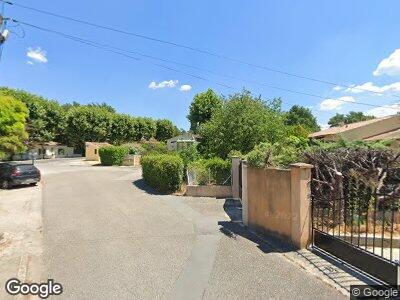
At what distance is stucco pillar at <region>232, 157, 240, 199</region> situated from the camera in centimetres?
1383

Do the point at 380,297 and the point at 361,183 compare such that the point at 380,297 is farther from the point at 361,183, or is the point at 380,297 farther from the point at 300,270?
the point at 361,183

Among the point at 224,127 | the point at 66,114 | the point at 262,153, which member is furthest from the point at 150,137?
the point at 262,153

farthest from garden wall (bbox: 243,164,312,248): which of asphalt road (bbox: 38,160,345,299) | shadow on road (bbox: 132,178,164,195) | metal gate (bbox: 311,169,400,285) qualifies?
shadow on road (bbox: 132,178,164,195)

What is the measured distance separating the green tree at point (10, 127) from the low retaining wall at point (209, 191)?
12801 mm

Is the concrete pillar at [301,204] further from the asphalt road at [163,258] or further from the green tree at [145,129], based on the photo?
the green tree at [145,129]

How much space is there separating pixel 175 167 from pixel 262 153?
7267 millimetres

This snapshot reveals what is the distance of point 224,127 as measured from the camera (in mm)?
18625

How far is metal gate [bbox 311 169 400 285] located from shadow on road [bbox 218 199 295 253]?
0.75 m

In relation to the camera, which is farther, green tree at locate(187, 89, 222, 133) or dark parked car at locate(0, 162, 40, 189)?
green tree at locate(187, 89, 222, 133)

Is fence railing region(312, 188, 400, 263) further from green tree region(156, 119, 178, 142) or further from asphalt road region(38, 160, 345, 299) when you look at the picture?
green tree region(156, 119, 178, 142)

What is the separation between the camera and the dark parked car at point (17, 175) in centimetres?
1944

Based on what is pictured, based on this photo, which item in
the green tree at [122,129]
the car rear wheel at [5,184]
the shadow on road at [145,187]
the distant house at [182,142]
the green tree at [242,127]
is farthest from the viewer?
the green tree at [122,129]

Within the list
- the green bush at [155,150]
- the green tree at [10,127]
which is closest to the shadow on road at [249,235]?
the green bush at [155,150]

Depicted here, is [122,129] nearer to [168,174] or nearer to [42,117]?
[42,117]
